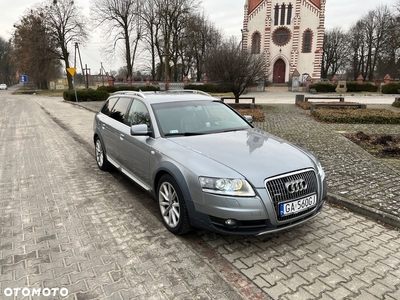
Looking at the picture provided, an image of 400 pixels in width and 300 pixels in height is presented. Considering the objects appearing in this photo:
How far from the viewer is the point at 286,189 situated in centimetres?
303

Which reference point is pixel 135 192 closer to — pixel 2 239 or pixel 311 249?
pixel 2 239

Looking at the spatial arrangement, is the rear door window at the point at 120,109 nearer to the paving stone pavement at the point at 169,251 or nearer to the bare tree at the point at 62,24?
the paving stone pavement at the point at 169,251

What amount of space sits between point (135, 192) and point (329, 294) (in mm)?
3268

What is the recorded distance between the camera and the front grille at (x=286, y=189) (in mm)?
2965

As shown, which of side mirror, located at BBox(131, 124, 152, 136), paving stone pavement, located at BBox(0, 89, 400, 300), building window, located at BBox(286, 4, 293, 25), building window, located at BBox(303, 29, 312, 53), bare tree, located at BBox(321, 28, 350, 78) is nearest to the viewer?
paving stone pavement, located at BBox(0, 89, 400, 300)

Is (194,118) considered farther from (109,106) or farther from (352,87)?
(352,87)

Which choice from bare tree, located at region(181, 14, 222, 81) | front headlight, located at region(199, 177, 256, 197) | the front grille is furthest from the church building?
front headlight, located at region(199, 177, 256, 197)

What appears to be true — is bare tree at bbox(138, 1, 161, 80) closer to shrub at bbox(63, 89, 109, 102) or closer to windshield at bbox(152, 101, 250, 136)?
shrub at bbox(63, 89, 109, 102)

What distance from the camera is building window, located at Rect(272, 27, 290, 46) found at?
4921cm

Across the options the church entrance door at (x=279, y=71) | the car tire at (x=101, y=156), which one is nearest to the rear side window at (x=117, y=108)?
the car tire at (x=101, y=156)

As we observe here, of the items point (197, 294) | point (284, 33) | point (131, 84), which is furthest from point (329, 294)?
point (284, 33)

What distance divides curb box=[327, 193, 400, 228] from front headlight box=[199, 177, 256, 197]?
7.16ft

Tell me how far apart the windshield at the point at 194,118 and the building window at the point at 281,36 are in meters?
49.7

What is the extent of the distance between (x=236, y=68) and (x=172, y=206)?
14160 mm
